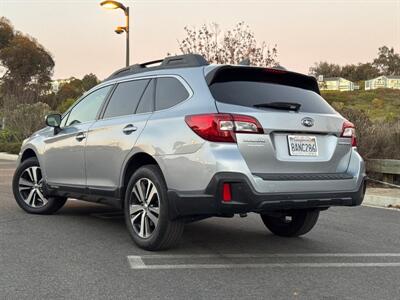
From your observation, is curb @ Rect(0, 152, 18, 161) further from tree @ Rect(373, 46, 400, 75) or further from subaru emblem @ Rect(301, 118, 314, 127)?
tree @ Rect(373, 46, 400, 75)

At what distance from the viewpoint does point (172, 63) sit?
5.54 meters

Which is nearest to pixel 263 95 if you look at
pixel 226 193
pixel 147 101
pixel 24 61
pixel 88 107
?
pixel 226 193

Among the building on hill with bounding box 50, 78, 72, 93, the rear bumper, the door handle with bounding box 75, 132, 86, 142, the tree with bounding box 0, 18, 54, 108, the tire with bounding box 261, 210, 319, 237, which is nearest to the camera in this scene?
the rear bumper

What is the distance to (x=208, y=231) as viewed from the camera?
651cm

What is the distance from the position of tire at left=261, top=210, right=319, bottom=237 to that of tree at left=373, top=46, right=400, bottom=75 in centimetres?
11273

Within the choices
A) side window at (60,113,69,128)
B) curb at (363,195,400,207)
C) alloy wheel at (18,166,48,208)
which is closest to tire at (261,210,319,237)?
side window at (60,113,69,128)

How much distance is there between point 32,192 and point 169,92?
3.12m

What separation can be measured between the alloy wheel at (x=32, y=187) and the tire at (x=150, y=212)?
2.34 m

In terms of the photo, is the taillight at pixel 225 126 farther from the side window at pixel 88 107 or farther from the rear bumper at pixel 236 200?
the side window at pixel 88 107

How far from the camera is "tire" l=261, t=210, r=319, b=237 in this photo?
6.08m

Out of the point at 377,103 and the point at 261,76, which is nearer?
the point at 261,76

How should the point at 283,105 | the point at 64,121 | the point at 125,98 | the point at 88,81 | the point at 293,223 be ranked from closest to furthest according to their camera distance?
the point at 283,105, the point at 125,98, the point at 293,223, the point at 64,121, the point at 88,81

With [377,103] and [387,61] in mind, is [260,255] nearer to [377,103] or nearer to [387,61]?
[377,103]

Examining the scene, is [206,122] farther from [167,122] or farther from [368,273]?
[368,273]
